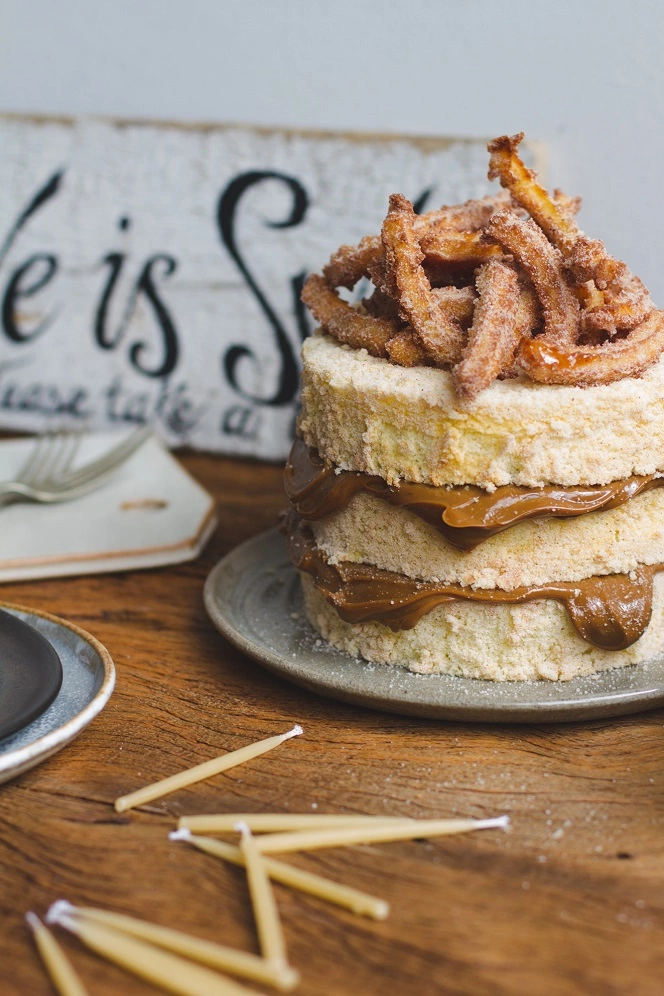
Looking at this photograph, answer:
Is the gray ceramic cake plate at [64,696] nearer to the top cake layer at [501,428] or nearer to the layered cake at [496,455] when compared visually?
the layered cake at [496,455]

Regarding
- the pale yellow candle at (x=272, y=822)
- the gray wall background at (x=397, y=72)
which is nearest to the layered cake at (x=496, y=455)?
Result: the pale yellow candle at (x=272, y=822)

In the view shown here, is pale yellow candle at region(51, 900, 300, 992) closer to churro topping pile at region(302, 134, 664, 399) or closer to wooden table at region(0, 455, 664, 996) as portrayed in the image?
wooden table at region(0, 455, 664, 996)

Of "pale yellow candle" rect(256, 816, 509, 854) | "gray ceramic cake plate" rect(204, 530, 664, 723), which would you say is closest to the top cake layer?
"gray ceramic cake plate" rect(204, 530, 664, 723)

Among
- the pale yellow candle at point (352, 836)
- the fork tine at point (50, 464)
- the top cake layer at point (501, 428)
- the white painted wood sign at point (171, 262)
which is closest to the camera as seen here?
the pale yellow candle at point (352, 836)

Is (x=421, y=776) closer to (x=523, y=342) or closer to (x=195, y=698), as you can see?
(x=195, y=698)

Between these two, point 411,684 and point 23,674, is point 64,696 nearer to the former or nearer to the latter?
point 23,674

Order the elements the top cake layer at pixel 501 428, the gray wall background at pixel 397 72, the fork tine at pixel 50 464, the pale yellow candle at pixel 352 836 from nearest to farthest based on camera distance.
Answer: the pale yellow candle at pixel 352 836, the top cake layer at pixel 501 428, the gray wall background at pixel 397 72, the fork tine at pixel 50 464
